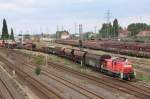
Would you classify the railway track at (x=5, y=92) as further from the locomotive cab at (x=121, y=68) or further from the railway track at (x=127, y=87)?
the locomotive cab at (x=121, y=68)

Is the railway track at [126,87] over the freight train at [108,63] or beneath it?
beneath

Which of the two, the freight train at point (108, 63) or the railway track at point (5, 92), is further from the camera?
the freight train at point (108, 63)

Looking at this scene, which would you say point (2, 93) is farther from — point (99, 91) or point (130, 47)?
point (130, 47)

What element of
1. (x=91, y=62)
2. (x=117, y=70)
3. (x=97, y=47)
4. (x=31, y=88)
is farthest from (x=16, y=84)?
(x=97, y=47)

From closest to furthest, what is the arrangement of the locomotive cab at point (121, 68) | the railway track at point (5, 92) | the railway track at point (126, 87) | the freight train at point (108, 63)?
the railway track at point (126, 87) → the railway track at point (5, 92) → the locomotive cab at point (121, 68) → the freight train at point (108, 63)

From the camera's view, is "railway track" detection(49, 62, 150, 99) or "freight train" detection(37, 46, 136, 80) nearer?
"railway track" detection(49, 62, 150, 99)

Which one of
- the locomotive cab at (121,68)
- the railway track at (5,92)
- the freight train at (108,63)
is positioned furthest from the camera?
the freight train at (108,63)

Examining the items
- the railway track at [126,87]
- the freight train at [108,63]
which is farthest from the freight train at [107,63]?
the railway track at [126,87]

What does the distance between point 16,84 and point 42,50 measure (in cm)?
7195

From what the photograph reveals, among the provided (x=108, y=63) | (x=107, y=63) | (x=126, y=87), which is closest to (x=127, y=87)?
(x=126, y=87)

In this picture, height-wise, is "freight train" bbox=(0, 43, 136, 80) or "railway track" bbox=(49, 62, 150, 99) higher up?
"freight train" bbox=(0, 43, 136, 80)

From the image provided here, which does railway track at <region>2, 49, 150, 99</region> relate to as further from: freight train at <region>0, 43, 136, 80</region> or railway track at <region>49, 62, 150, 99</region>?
freight train at <region>0, 43, 136, 80</region>

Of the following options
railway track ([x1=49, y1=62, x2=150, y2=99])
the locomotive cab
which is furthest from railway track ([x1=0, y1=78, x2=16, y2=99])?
the locomotive cab

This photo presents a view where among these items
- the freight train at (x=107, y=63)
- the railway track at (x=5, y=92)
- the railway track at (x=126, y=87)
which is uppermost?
the freight train at (x=107, y=63)
